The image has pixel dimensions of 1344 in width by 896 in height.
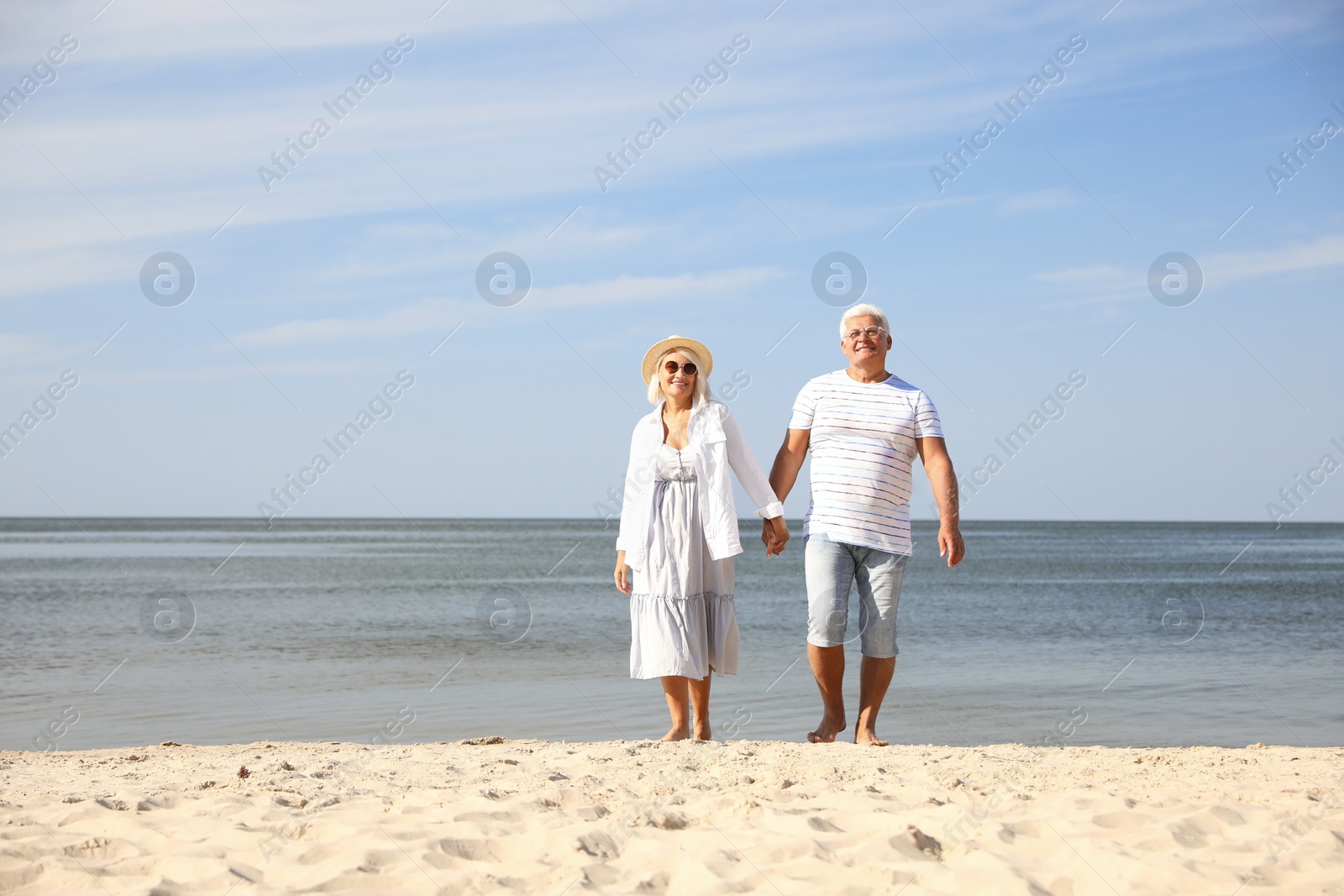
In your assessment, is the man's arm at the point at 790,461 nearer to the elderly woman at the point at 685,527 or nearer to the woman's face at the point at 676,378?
the elderly woman at the point at 685,527

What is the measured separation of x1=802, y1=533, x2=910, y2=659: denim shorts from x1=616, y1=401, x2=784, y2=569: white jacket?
12.5 inches

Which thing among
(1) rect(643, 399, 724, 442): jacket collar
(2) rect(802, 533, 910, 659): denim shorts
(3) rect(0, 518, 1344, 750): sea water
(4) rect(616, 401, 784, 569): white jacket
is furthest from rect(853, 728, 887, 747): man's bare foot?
(1) rect(643, 399, 724, 442): jacket collar

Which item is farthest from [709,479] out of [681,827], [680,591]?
[681,827]

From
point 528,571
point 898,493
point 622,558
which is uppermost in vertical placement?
point 898,493

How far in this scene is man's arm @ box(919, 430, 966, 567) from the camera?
4.60 m

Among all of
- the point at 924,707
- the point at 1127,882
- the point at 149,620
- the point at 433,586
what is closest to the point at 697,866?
the point at 1127,882

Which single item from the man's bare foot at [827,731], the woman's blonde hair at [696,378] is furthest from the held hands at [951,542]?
the woman's blonde hair at [696,378]

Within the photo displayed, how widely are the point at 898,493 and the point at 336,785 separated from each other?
2.71 m

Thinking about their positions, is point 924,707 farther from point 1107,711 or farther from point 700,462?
point 700,462

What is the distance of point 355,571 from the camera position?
26469 mm

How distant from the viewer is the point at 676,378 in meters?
4.70

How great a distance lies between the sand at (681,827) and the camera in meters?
2.69

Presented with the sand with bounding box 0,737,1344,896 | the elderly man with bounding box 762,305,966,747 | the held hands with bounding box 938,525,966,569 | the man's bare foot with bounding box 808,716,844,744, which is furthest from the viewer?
the man's bare foot with bounding box 808,716,844,744

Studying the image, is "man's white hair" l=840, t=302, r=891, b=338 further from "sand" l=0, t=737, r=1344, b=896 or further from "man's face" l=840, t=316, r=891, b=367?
"sand" l=0, t=737, r=1344, b=896
